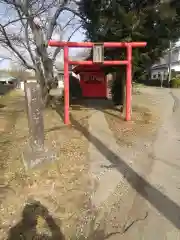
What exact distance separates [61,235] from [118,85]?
35.4 ft

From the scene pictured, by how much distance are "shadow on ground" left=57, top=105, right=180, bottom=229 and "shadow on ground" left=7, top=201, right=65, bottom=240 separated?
148 cm

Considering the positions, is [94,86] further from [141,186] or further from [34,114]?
[141,186]

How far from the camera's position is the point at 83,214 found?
4469mm

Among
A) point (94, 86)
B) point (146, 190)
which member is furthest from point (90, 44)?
point (94, 86)

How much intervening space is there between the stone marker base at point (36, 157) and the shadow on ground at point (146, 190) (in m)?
1.30

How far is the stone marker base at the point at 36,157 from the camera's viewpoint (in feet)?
20.1

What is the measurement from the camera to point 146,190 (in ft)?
16.9

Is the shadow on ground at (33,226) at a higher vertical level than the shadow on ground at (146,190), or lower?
lower

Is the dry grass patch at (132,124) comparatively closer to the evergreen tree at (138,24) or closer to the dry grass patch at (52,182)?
the dry grass patch at (52,182)

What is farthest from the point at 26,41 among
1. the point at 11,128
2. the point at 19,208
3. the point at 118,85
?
the point at 19,208

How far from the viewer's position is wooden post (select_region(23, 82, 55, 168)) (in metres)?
6.30

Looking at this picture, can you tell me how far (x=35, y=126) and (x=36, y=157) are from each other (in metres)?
0.65

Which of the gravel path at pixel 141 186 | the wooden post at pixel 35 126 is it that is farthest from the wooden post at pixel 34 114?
the gravel path at pixel 141 186

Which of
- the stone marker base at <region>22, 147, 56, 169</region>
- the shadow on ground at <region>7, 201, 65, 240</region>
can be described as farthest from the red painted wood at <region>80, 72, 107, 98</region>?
the shadow on ground at <region>7, 201, 65, 240</region>
